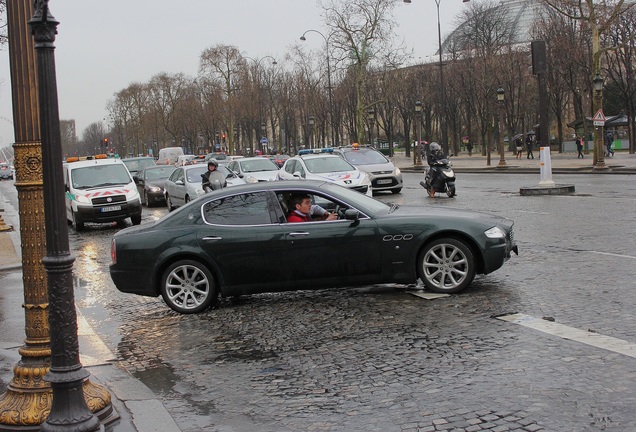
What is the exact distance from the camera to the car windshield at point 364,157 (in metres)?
27.2

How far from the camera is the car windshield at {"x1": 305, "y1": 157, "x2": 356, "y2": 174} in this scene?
23.3m

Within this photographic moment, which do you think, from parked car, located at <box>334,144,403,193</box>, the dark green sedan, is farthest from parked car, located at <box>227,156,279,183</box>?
the dark green sedan

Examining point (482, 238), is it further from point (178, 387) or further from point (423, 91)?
point (423, 91)

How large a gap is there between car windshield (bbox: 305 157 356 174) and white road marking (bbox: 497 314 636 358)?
1597 centimetres

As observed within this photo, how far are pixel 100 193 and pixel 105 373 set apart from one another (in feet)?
48.3

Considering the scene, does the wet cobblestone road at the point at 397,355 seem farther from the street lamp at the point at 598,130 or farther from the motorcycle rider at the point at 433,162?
the street lamp at the point at 598,130

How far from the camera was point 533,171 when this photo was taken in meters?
36.2

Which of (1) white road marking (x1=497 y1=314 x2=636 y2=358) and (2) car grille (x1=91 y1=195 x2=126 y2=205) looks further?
(2) car grille (x1=91 y1=195 x2=126 y2=205)

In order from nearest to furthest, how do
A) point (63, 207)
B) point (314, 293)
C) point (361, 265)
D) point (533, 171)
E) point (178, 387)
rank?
point (63, 207) < point (178, 387) < point (361, 265) < point (314, 293) < point (533, 171)

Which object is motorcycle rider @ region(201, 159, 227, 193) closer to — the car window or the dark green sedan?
Answer: the car window

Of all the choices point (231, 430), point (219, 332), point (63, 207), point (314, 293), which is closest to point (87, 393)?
point (231, 430)

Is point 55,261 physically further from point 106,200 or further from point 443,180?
point 443,180

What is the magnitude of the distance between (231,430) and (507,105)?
2632 inches

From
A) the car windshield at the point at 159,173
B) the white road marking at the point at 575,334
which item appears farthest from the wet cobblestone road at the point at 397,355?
the car windshield at the point at 159,173
